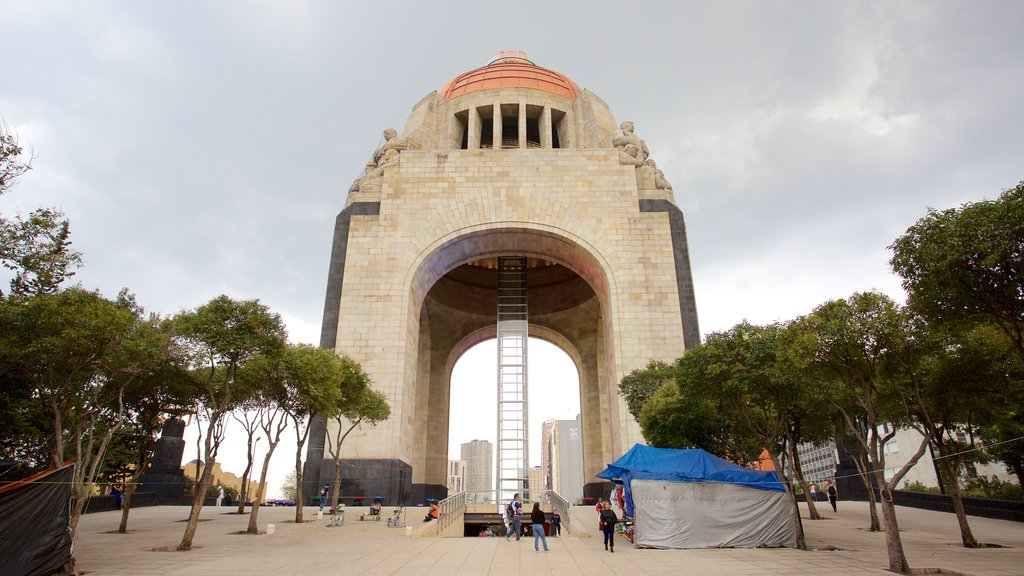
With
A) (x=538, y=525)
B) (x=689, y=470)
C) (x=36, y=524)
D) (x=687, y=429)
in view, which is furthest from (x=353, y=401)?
(x=687, y=429)

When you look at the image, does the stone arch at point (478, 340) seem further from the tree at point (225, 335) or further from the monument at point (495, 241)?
the tree at point (225, 335)

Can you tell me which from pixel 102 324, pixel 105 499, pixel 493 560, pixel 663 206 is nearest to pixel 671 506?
pixel 493 560

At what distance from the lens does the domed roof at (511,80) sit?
34844 millimetres

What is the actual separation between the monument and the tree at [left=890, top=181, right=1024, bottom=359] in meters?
14.3

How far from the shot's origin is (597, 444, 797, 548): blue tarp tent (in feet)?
42.5

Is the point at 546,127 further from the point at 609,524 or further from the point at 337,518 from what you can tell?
the point at 609,524

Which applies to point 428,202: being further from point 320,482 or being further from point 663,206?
point 320,482

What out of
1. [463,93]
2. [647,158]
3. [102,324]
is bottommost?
[102,324]

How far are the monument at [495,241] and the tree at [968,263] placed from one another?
46.8ft

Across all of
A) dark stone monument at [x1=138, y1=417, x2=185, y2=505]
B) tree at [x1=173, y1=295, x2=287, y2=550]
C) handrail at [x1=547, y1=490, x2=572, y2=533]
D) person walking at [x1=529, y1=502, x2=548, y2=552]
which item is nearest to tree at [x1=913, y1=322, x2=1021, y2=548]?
person walking at [x1=529, y1=502, x2=548, y2=552]

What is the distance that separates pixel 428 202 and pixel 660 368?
13489 mm

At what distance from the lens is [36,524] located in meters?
8.47

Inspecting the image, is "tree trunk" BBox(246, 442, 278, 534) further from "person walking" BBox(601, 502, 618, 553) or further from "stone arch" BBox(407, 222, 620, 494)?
"stone arch" BBox(407, 222, 620, 494)

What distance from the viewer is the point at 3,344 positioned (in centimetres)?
1102
